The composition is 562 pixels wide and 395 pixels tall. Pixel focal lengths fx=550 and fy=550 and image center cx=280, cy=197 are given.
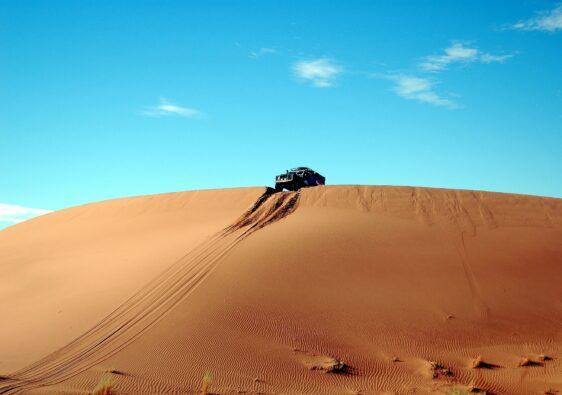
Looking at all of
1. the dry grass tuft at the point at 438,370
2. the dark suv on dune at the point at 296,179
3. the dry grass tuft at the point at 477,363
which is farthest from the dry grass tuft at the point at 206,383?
the dark suv on dune at the point at 296,179

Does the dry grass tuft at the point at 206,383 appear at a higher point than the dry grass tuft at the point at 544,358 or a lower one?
lower

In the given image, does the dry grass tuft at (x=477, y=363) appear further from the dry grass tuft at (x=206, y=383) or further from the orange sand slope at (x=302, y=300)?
the dry grass tuft at (x=206, y=383)

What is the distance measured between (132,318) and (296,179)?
1580cm

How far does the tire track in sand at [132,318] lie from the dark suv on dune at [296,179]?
25.6 ft

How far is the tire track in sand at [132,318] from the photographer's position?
34.6 ft

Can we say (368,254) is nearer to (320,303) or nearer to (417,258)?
(417,258)

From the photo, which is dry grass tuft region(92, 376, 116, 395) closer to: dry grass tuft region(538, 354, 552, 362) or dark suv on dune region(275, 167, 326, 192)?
dry grass tuft region(538, 354, 552, 362)

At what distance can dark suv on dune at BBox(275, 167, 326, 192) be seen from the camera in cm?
2761

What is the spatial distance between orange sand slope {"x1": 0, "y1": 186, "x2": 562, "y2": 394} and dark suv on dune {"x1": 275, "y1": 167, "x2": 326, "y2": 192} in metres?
3.60

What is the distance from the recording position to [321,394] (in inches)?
402

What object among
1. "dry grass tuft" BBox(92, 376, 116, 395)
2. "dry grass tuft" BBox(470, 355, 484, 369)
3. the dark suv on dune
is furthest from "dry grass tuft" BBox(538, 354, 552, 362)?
the dark suv on dune

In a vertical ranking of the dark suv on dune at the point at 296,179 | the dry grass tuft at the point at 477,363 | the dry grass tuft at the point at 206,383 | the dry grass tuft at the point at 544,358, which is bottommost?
the dry grass tuft at the point at 206,383

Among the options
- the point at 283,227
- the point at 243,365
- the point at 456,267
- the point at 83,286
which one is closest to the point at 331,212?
the point at 283,227

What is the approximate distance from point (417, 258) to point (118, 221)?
14.9m
